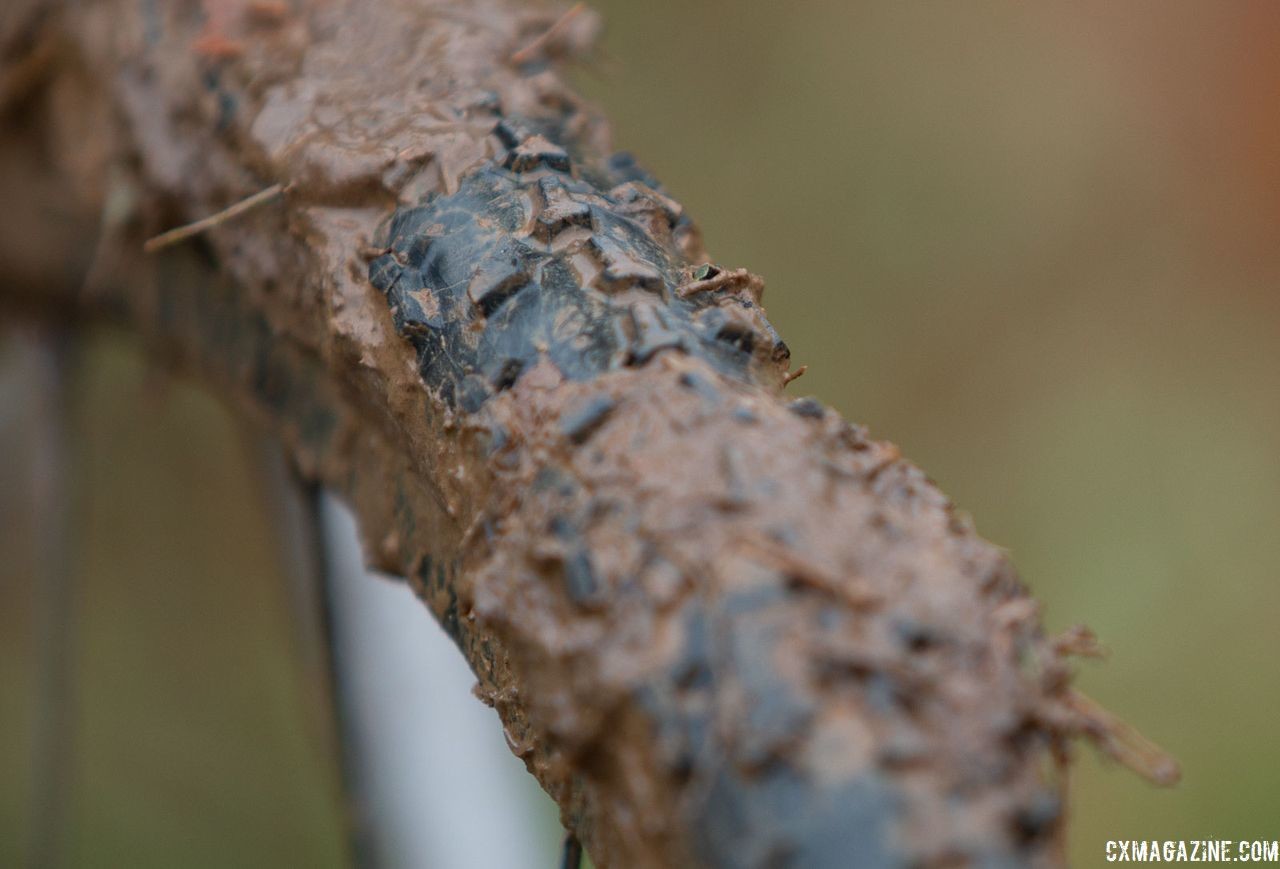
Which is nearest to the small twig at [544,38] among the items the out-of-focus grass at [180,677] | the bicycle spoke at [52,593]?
the bicycle spoke at [52,593]

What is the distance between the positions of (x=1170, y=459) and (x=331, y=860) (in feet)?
3.51

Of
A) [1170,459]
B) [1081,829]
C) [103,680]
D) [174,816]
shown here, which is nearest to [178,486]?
[103,680]

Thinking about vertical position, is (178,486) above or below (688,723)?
above

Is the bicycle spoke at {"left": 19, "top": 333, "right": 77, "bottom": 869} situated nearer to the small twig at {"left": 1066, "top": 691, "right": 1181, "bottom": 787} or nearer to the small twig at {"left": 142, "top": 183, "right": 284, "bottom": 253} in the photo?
the small twig at {"left": 142, "top": 183, "right": 284, "bottom": 253}

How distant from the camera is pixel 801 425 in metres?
0.33

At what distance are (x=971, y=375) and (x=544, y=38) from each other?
45.0 inches

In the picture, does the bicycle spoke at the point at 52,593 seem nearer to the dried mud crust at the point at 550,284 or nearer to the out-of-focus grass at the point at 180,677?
the out-of-focus grass at the point at 180,677

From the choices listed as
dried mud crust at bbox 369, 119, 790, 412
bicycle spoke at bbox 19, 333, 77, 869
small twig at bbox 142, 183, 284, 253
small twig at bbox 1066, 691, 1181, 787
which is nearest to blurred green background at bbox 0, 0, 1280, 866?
bicycle spoke at bbox 19, 333, 77, 869

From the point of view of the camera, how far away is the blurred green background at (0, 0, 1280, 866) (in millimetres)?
1308

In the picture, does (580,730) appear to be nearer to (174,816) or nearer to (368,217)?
(368,217)

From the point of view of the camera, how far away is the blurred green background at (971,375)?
131cm

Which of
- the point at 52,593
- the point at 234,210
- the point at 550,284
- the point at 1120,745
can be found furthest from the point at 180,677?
the point at 1120,745

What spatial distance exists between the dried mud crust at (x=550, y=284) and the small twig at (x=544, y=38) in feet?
0.32

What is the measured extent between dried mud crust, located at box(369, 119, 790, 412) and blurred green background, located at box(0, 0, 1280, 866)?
0.79 metres
